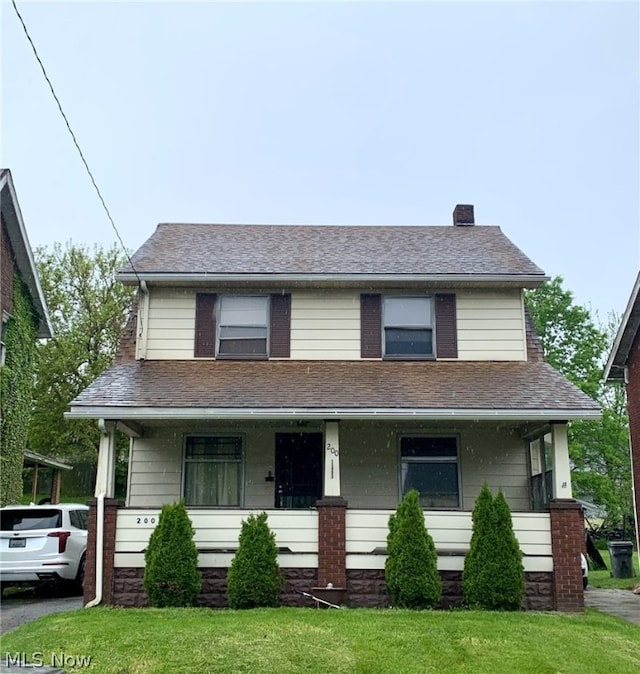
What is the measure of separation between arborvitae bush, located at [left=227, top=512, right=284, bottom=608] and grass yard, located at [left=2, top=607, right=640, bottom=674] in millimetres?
621

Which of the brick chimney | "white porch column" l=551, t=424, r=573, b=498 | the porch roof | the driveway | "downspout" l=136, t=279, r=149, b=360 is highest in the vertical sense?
the brick chimney

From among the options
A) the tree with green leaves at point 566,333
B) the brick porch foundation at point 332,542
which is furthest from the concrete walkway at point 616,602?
the tree with green leaves at point 566,333

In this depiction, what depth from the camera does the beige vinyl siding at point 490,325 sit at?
1298 centimetres

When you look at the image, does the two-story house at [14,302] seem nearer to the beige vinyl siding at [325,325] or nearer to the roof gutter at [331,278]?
the roof gutter at [331,278]

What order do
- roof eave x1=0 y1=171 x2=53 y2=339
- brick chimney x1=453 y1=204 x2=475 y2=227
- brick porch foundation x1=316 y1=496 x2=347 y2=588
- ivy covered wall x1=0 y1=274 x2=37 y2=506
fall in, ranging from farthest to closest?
brick chimney x1=453 y1=204 x2=475 y2=227 → ivy covered wall x1=0 y1=274 x2=37 y2=506 → roof eave x1=0 y1=171 x2=53 y2=339 → brick porch foundation x1=316 y1=496 x2=347 y2=588

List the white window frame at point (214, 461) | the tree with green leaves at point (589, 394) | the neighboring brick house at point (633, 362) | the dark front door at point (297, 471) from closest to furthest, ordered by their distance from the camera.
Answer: the white window frame at point (214, 461)
the dark front door at point (297, 471)
the neighboring brick house at point (633, 362)
the tree with green leaves at point (589, 394)

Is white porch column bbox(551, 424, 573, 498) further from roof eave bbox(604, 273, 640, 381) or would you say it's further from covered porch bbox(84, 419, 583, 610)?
roof eave bbox(604, 273, 640, 381)

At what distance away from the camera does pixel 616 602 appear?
12.2m

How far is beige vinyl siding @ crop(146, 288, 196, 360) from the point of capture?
1296cm

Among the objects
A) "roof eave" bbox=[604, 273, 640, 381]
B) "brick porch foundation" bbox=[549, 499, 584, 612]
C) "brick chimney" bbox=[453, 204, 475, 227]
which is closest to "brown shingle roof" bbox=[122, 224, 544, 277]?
"brick chimney" bbox=[453, 204, 475, 227]

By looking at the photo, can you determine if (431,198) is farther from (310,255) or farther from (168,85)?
(168,85)

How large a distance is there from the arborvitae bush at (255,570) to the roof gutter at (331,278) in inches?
170

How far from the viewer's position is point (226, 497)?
1248 cm

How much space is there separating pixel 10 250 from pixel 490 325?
9.76m
